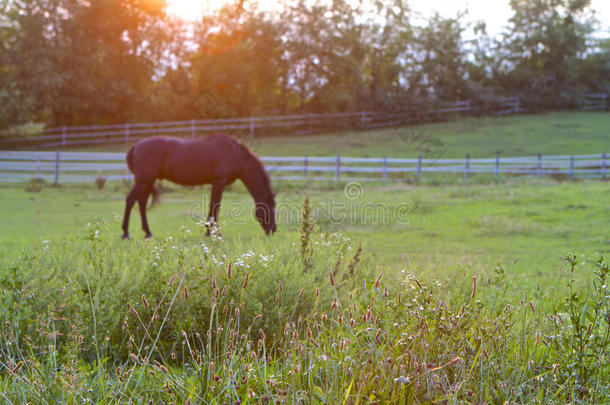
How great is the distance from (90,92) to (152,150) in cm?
2131

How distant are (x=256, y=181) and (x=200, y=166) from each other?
1207 mm

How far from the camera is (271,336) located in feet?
13.2

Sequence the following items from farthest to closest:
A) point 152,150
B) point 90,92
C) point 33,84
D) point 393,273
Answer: point 90,92
point 33,84
point 152,150
point 393,273

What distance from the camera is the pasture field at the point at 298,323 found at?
2.64 meters

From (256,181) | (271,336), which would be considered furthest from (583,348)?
(256,181)

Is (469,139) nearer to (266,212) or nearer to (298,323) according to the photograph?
(266,212)

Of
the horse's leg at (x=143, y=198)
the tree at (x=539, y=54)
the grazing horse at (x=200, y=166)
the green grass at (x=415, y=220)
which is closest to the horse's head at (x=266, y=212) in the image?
the grazing horse at (x=200, y=166)

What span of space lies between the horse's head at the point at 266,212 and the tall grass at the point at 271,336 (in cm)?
372

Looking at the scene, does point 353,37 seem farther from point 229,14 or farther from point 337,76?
point 229,14

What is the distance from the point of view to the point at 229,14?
30.3 m

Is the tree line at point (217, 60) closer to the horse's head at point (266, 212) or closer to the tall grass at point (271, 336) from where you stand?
the horse's head at point (266, 212)

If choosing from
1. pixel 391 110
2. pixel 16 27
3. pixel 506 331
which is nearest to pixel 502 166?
pixel 391 110

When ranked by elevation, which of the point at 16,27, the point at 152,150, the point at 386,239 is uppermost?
the point at 16,27

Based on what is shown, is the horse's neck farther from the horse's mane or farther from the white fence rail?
the white fence rail
